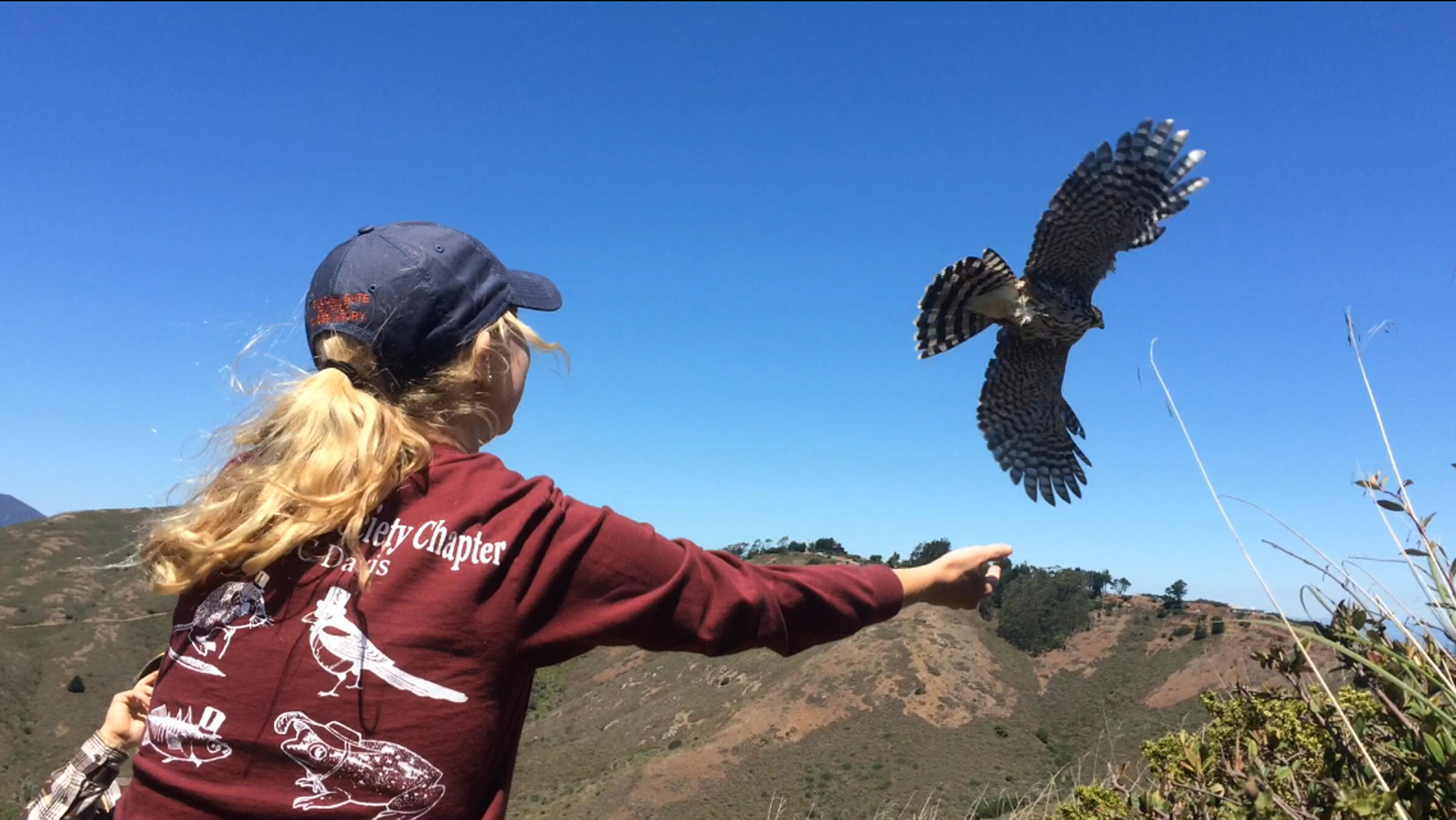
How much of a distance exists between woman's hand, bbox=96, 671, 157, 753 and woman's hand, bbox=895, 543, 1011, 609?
1442mm

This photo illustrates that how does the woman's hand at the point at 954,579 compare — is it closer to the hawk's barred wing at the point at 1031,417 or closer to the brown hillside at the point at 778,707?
the hawk's barred wing at the point at 1031,417

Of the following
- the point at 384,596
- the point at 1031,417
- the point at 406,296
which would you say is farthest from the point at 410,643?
the point at 1031,417

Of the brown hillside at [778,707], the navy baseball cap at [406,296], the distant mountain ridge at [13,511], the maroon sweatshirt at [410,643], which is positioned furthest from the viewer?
the distant mountain ridge at [13,511]

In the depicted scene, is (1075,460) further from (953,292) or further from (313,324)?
(313,324)

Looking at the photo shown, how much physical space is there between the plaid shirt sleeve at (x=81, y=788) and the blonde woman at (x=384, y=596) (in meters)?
0.27

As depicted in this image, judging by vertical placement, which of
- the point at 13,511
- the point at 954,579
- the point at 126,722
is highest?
the point at 13,511

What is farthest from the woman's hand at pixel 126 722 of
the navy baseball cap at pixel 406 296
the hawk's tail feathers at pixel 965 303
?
the hawk's tail feathers at pixel 965 303

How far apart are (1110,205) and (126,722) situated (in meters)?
6.21

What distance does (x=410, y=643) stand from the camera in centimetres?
145

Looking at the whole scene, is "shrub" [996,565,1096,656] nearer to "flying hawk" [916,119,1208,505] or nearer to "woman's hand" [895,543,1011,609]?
"flying hawk" [916,119,1208,505]

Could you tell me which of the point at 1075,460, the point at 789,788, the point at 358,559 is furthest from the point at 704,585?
the point at 789,788

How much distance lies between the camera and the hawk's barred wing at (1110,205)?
616 cm

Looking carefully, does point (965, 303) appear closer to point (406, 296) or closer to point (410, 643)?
point (406, 296)

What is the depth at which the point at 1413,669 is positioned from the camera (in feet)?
6.95
